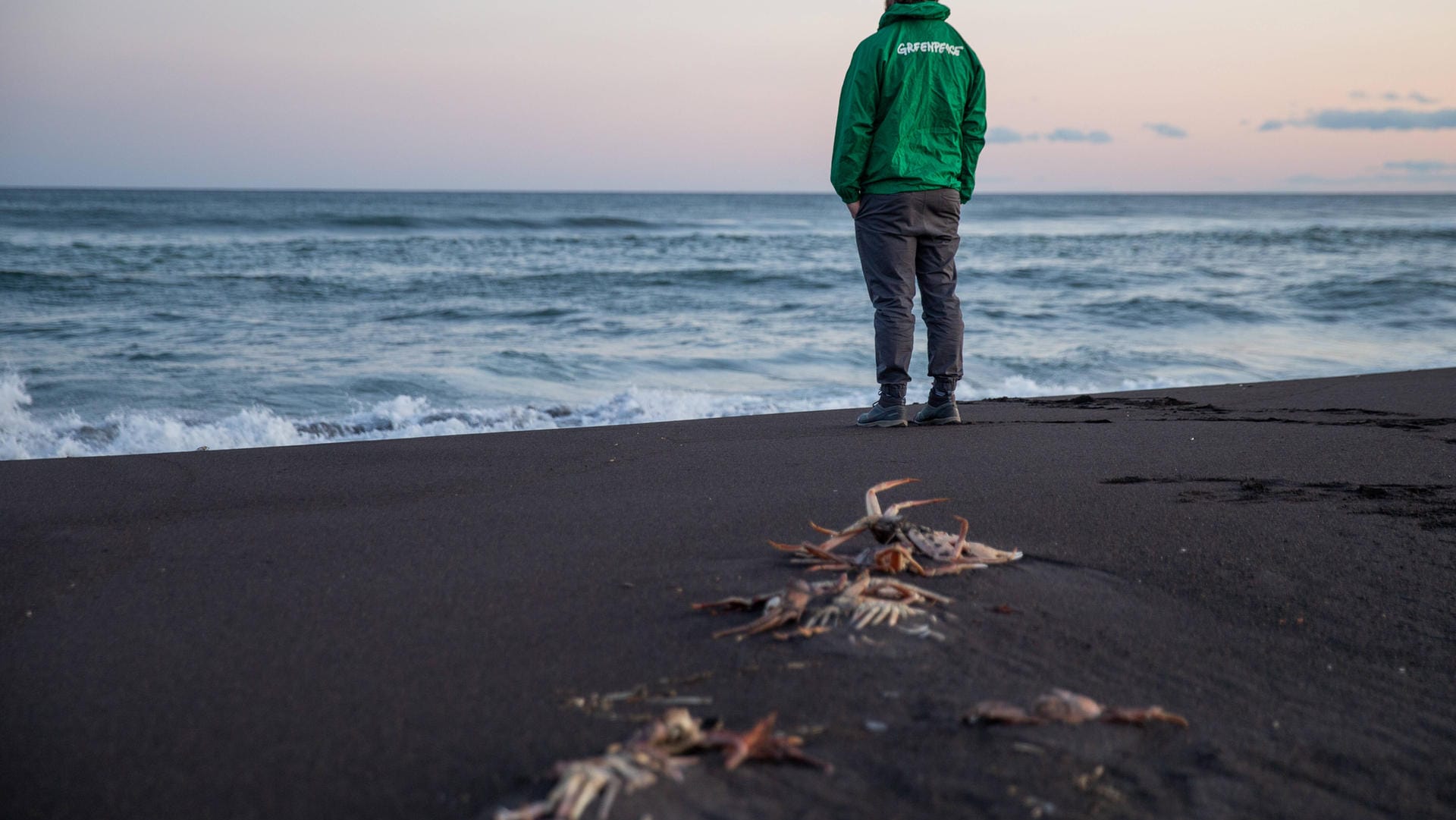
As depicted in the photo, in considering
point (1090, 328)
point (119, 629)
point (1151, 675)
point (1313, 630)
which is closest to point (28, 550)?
point (119, 629)

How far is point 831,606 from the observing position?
1771 millimetres

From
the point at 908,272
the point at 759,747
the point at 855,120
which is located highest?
the point at 855,120

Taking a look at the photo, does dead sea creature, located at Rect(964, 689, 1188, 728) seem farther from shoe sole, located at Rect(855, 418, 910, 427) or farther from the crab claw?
shoe sole, located at Rect(855, 418, 910, 427)

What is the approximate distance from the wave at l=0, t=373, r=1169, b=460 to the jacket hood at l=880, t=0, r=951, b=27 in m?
1.97

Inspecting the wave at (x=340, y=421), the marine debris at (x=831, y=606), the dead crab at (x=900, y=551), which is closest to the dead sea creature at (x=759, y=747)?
the marine debris at (x=831, y=606)

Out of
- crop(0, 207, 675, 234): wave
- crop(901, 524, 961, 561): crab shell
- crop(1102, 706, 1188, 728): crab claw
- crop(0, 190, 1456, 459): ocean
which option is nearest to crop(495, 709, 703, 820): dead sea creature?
crop(1102, 706, 1188, 728): crab claw

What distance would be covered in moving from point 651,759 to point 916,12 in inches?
146

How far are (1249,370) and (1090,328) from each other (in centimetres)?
268

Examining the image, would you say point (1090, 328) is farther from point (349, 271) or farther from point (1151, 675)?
point (349, 271)

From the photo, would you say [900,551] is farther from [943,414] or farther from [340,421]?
[340,421]

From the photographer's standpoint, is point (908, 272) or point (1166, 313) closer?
point (908, 272)

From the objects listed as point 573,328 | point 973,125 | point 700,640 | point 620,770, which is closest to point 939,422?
point 973,125

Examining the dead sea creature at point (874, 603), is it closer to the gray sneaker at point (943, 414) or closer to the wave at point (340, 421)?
the gray sneaker at point (943, 414)

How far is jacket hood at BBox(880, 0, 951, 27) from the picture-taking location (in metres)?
4.14
